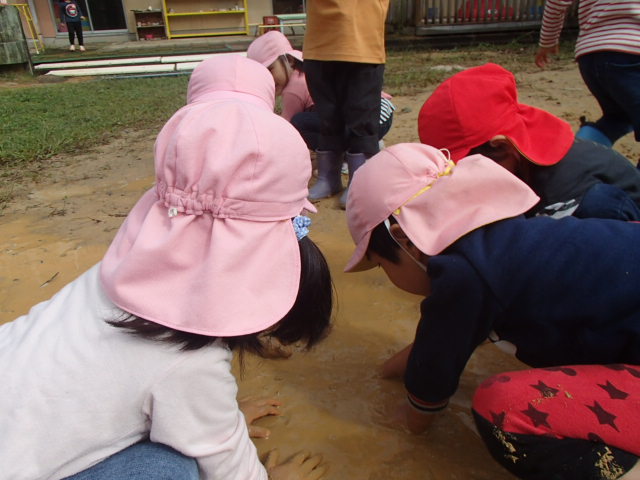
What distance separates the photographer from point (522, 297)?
1.14m

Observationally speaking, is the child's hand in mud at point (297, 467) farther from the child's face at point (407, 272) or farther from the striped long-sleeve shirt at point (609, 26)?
the striped long-sleeve shirt at point (609, 26)

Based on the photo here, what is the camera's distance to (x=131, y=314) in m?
0.95

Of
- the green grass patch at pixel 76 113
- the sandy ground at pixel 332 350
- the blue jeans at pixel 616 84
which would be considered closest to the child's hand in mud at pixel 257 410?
the sandy ground at pixel 332 350

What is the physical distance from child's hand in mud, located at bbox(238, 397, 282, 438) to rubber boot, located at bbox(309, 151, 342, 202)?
1479 millimetres

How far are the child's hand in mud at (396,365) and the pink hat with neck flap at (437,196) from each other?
1.61 ft

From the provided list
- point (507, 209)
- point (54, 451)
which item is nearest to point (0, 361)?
point (54, 451)

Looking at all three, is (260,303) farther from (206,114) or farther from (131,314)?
(206,114)

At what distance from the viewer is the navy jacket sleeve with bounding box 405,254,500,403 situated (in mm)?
1121

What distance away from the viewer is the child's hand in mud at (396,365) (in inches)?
61.5

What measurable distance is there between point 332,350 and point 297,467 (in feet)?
1.55

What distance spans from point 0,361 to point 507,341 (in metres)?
1.10

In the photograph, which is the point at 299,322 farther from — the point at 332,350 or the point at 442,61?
the point at 442,61

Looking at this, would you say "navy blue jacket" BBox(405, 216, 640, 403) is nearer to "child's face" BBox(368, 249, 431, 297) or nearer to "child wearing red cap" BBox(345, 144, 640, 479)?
"child wearing red cap" BBox(345, 144, 640, 479)

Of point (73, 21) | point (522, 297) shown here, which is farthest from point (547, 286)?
point (73, 21)
